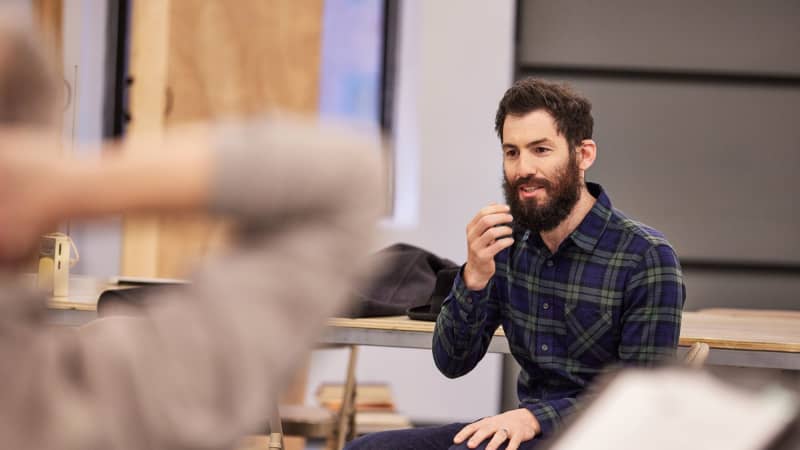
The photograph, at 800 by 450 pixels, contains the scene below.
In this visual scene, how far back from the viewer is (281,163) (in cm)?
51

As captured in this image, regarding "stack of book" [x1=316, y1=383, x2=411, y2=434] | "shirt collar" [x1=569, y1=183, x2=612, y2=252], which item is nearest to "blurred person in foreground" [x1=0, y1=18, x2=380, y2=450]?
"shirt collar" [x1=569, y1=183, x2=612, y2=252]

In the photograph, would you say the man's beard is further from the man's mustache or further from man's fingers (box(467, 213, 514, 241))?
man's fingers (box(467, 213, 514, 241))

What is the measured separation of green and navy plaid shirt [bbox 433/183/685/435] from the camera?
1.88 m

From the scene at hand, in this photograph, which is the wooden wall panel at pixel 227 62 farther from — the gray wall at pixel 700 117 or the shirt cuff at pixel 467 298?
the shirt cuff at pixel 467 298

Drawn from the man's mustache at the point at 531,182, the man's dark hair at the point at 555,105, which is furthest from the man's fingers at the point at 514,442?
the man's dark hair at the point at 555,105

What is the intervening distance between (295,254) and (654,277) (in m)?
1.49

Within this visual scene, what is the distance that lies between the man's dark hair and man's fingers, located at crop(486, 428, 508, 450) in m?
0.72

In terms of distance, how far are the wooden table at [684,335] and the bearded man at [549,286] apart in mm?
102

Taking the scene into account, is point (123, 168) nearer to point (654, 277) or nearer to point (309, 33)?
point (654, 277)

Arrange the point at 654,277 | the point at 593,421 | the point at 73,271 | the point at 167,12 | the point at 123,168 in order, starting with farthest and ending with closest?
the point at 73,271
the point at 167,12
the point at 654,277
the point at 593,421
the point at 123,168

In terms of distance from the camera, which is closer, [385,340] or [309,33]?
[385,340]

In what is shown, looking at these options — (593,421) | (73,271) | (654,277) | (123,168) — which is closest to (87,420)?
(123,168)

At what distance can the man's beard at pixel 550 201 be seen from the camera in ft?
6.75

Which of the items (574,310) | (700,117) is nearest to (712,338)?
(574,310)
